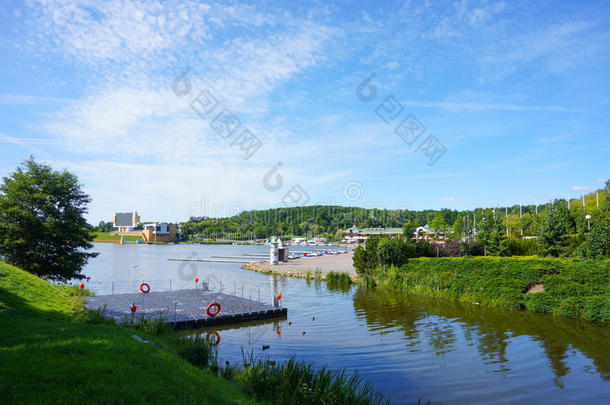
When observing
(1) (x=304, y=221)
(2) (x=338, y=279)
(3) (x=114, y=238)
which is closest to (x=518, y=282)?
(2) (x=338, y=279)

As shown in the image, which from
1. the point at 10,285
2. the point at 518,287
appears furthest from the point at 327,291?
the point at 10,285

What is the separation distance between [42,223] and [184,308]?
35.4ft

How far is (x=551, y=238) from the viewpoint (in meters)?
29.3

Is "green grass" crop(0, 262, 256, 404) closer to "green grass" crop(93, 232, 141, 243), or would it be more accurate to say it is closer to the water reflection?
the water reflection

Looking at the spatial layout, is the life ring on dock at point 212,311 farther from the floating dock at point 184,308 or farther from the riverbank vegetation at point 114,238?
the riverbank vegetation at point 114,238

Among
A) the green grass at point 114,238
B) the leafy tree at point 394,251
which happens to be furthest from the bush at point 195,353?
the green grass at point 114,238

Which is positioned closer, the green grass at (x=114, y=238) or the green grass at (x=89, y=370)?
the green grass at (x=89, y=370)

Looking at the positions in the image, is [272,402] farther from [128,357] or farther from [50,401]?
[50,401]

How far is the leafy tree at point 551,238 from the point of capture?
28.9m

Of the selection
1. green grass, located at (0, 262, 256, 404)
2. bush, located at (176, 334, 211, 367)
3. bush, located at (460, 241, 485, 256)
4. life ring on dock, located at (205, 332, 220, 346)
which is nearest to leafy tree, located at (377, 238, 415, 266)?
bush, located at (460, 241, 485, 256)

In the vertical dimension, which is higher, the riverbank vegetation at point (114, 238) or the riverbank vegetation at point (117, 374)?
the riverbank vegetation at point (114, 238)

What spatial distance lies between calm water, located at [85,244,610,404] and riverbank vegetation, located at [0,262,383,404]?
294 cm

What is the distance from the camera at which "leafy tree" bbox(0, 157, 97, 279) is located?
2145 centimetres

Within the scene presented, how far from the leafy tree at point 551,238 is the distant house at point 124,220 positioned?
16959 centimetres
